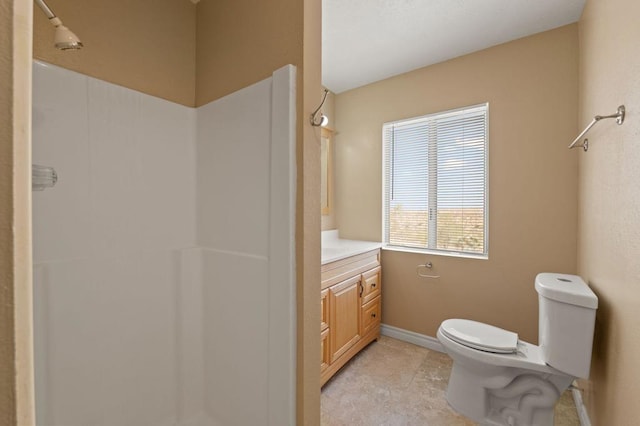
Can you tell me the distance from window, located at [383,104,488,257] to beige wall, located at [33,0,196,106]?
1787 millimetres

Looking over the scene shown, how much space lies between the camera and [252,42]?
49.2 inches

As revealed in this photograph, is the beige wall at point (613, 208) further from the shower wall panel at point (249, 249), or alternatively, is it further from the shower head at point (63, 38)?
the shower head at point (63, 38)

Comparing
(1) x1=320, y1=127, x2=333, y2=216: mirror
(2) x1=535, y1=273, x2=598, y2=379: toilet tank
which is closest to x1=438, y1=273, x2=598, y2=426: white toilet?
(2) x1=535, y1=273, x2=598, y2=379: toilet tank

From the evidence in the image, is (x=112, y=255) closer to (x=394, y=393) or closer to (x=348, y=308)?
(x=348, y=308)

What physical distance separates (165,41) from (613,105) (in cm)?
207

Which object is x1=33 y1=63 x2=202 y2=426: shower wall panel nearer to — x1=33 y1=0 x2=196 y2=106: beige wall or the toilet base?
x1=33 y1=0 x2=196 y2=106: beige wall

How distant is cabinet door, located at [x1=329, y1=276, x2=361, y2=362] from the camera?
75.7 inches

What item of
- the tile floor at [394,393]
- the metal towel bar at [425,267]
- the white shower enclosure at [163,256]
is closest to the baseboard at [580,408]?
the tile floor at [394,393]

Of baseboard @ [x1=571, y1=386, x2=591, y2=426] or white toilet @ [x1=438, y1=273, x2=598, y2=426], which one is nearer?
white toilet @ [x1=438, y1=273, x2=598, y2=426]

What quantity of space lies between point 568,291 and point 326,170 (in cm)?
204

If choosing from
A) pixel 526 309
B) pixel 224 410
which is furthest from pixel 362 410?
pixel 526 309

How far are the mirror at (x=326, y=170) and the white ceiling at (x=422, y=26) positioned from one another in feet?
2.21

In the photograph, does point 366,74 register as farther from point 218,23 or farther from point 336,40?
point 218,23

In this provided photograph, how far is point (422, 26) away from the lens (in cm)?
189
